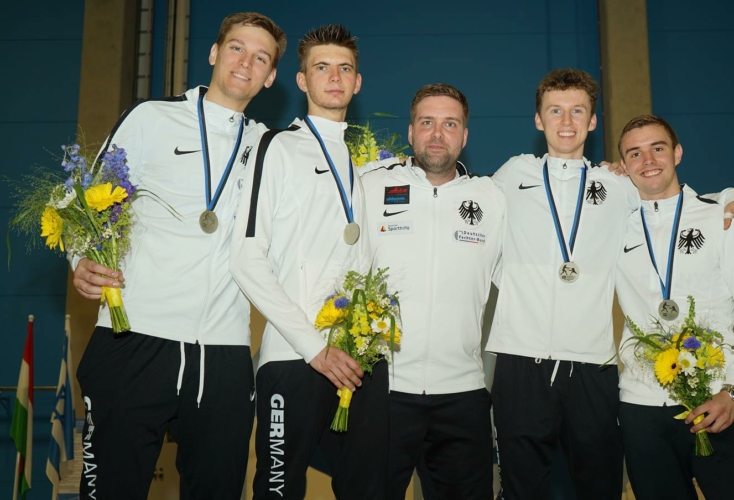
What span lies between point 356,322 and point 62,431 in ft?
12.3

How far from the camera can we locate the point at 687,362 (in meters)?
3.13

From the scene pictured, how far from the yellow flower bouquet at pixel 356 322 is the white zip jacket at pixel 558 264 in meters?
0.91

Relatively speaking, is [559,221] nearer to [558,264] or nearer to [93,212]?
[558,264]

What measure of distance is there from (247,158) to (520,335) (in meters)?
1.56

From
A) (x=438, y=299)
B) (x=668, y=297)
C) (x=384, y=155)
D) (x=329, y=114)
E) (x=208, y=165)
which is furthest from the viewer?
(x=384, y=155)

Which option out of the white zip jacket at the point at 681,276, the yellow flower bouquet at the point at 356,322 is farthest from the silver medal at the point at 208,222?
the white zip jacket at the point at 681,276

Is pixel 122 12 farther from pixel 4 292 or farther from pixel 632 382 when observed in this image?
pixel 632 382

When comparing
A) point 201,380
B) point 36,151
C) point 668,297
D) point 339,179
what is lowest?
point 201,380

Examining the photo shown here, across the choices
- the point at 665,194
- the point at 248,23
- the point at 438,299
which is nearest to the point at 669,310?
the point at 665,194

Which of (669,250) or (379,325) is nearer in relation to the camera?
(379,325)

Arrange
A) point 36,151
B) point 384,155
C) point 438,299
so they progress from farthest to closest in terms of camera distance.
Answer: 1. point 36,151
2. point 384,155
3. point 438,299

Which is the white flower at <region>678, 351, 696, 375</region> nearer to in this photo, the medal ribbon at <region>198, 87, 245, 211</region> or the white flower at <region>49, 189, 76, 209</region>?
the medal ribbon at <region>198, 87, 245, 211</region>

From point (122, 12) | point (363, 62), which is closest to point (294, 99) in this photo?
point (363, 62)

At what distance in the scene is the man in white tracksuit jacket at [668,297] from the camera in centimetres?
329
